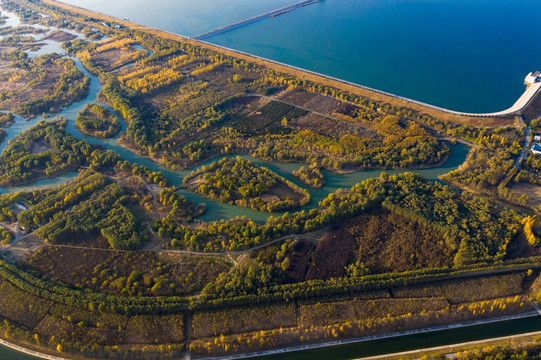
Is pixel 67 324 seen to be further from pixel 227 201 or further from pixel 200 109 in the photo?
pixel 200 109

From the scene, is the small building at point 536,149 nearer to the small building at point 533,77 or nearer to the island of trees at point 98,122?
→ the small building at point 533,77

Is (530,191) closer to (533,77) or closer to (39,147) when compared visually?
(533,77)

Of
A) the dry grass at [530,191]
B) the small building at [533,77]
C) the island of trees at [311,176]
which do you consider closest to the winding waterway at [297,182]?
the island of trees at [311,176]

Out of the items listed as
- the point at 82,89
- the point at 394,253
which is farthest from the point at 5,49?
the point at 394,253

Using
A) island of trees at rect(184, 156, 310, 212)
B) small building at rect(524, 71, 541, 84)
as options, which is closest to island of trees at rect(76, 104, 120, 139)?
island of trees at rect(184, 156, 310, 212)

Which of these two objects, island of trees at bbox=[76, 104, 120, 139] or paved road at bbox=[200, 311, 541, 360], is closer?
paved road at bbox=[200, 311, 541, 360]

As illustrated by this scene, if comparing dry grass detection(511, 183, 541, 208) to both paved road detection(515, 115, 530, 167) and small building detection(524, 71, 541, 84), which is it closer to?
paved road detection(515, 115, 530, 167)

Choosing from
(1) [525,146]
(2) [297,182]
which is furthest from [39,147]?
(1) [525,146]
